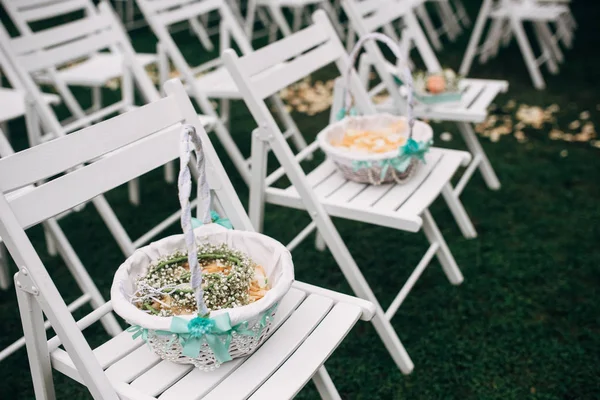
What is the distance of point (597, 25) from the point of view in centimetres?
598

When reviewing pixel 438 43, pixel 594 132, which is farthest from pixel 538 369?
pixel 438 43

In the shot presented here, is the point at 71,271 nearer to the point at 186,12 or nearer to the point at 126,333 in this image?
the point at 126,333

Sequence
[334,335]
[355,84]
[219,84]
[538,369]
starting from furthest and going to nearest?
[219,84], [355,84], [538,369], [334,335]

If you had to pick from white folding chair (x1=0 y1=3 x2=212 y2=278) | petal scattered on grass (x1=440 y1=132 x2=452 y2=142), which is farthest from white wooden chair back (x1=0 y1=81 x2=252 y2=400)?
petal scattered on grass (x1=440 y1=132 x2=452 y2=142)

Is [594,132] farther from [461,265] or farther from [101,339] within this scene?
[101,339]

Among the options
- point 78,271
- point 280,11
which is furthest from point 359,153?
point 280,11

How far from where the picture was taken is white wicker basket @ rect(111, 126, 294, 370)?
41.5 inches

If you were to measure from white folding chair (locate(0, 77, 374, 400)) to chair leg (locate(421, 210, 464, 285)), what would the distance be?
0.82 meters

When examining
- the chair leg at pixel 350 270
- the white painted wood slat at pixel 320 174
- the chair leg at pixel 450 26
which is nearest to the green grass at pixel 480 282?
the chair leg at pixel 350 270

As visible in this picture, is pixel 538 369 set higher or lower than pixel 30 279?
lower

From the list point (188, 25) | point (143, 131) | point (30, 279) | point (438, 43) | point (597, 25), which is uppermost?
point (188, 25)

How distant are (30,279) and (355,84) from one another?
60.4 inches

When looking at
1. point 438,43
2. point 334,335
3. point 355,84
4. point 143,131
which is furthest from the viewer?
point 438,43

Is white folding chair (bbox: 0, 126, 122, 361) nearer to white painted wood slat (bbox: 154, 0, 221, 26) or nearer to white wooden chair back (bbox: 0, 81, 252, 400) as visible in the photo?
white wooden chair back (bbox: 0, 81, 252, 400)
